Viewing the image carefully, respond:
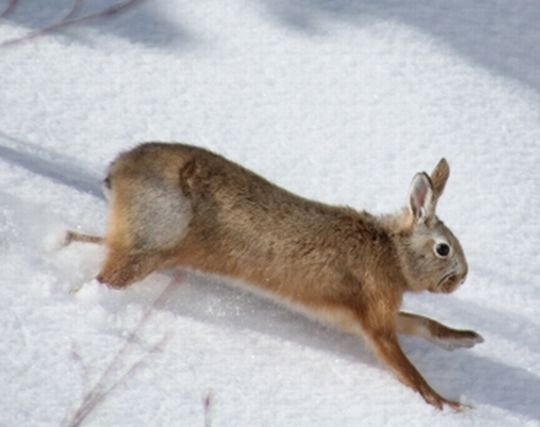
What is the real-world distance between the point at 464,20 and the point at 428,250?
2229 millimetres

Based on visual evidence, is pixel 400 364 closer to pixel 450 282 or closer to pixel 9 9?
pixel 450 282

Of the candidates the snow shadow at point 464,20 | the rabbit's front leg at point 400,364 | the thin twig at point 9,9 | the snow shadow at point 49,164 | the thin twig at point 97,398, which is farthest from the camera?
the snow shadow at point 464,20

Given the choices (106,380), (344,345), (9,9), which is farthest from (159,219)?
(9,9)

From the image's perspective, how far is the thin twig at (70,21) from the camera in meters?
6.42

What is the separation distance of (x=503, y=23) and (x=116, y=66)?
2.24 m

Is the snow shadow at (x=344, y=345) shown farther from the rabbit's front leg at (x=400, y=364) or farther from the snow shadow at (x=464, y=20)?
the snow shadow at (x=464, y=20)

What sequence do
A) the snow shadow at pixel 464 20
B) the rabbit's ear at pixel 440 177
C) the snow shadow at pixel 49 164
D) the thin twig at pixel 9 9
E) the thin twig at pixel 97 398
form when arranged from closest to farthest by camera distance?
1. the thin twig at pixel 97 398
2. the rabbit's ear at pixel 440 177
3. the snow shadow at pixel 49 164
4. the thin twig at pixel 9 9
5. the snow shadow at pixel 464 20

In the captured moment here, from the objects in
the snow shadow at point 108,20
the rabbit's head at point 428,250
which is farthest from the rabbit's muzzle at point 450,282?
the snow shadow at point 108,20

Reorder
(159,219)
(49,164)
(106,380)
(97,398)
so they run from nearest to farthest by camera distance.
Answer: (97,398)
(106,380)
(159,219)
(49,164)

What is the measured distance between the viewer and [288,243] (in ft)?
16.8

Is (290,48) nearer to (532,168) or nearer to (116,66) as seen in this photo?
(116,66)

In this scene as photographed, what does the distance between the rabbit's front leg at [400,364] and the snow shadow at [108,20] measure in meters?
2.28

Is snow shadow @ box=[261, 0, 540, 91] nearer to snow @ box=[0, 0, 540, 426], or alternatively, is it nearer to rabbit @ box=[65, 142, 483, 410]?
snow @ box=[0, 0, 540, 426]

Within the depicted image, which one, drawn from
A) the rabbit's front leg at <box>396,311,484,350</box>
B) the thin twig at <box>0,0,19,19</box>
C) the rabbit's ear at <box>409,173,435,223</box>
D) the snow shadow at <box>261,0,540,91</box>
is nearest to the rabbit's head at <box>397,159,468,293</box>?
the rabbit's ear at <box>409,173,435,223</box>
